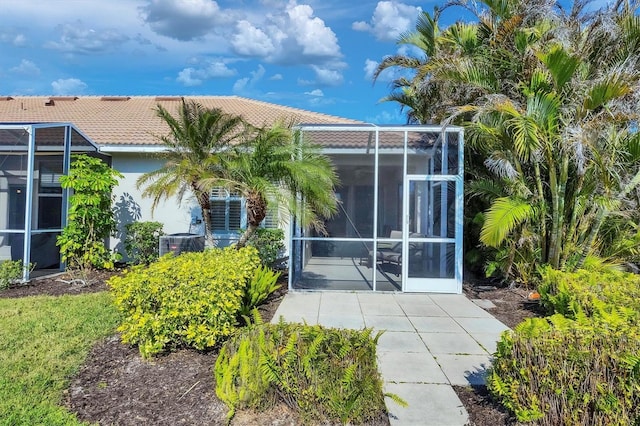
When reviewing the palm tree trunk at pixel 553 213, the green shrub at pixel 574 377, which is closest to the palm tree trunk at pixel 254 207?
the green shrub at pixel 574 377

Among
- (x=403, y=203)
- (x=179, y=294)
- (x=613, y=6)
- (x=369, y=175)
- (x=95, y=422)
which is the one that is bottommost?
(x=95, y=422)

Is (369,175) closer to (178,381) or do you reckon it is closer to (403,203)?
(403,203)

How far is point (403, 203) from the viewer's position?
8.31 meters

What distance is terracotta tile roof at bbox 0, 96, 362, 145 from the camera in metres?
11.3

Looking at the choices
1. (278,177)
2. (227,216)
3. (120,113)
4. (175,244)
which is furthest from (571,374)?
(120,113)

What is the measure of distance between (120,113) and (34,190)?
580 centimetres

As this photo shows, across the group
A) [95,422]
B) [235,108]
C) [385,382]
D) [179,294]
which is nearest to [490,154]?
[385,382]

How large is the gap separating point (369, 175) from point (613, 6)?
5715mm

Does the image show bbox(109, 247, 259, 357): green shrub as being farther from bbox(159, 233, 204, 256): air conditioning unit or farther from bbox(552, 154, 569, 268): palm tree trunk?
bbox(552, 154, 569, 268): palm tree trunk

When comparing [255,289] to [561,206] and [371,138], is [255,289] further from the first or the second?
[561,206]

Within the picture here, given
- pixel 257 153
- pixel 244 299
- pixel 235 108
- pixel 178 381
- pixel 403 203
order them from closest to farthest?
pixel 178 381 < pixel 244 299 < pixel 257 153 < pixel 403 203 < pixel 235 108

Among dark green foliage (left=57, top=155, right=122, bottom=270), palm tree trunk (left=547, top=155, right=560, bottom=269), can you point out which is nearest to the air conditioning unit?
dark green foliage (left=57, top=155, right=122, bottom=270)

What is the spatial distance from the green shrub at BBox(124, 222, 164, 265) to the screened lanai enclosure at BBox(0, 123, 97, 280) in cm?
157

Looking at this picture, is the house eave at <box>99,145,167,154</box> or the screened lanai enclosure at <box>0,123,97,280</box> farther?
the house eave at <box>99,145,167,154</box>
